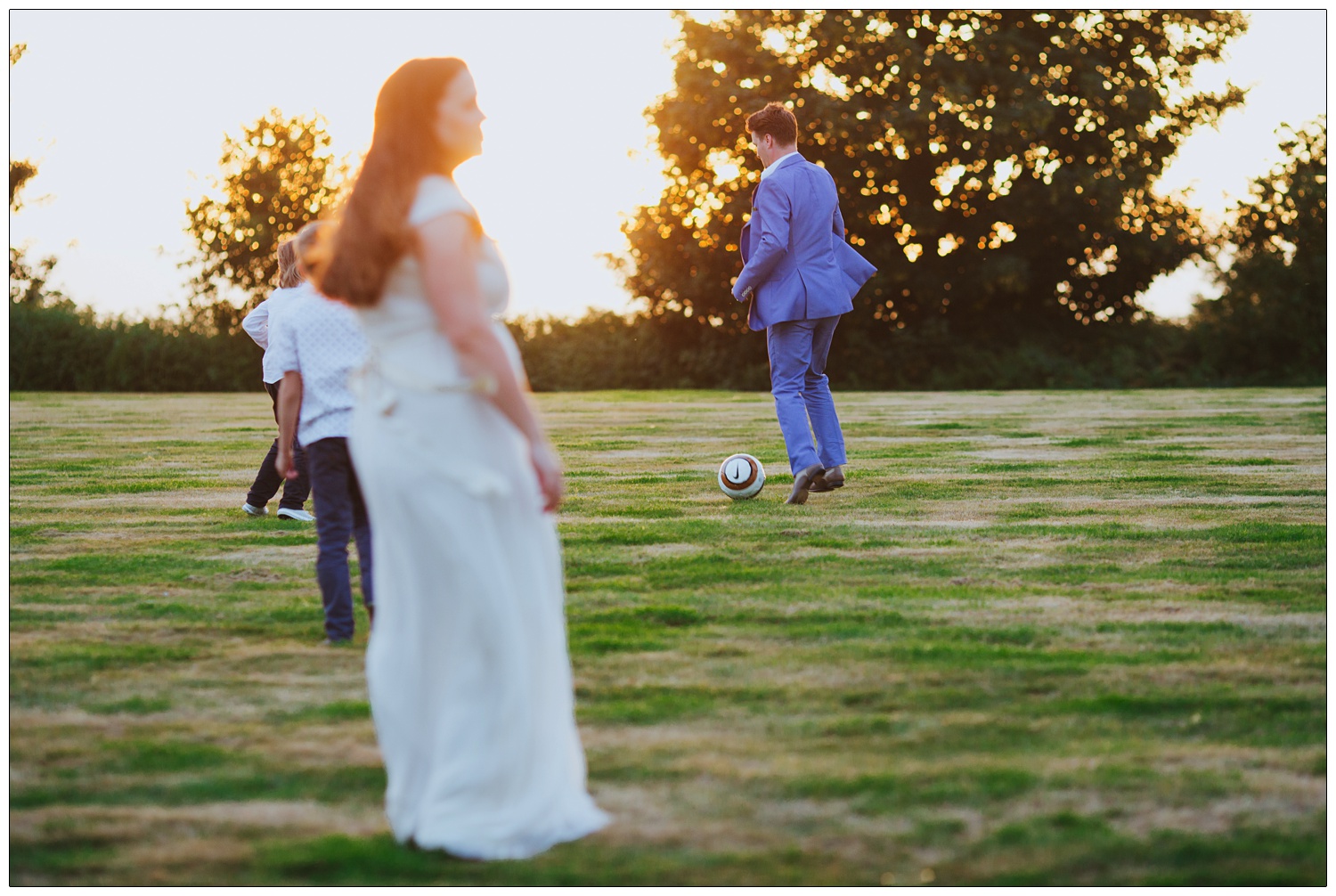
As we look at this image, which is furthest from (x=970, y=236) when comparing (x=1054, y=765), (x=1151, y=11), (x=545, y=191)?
(x=1054, y=765)

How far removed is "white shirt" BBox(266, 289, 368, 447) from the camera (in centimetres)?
516

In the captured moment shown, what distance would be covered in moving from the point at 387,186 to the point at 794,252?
5.70 meters

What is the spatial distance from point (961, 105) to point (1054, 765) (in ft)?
92.4

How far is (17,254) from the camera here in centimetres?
3775

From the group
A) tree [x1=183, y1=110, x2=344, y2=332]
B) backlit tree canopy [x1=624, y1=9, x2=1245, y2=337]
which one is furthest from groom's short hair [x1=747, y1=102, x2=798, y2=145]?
tree [x1=183, y1=110, x2=344, y2=332]

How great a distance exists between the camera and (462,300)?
3002mm

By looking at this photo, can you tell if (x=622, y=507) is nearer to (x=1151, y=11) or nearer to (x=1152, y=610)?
(x=1152, y=610)

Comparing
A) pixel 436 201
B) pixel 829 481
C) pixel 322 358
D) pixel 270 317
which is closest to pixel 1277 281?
pixel 829 481

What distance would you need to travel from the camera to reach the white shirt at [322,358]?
5.16 m

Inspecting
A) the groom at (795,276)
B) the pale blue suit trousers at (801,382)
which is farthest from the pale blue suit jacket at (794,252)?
the pale blue suit trousers at (801,382)

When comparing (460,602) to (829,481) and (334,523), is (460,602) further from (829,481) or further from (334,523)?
(829,481)

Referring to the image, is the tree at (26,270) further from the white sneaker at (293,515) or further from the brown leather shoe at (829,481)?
the brown leather shoe at (829,481)

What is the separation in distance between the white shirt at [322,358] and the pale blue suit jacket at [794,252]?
3.55 meters

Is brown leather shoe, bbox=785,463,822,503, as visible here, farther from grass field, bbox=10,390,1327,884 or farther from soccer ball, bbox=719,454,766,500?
soccer ball, bbox=719,454,766,500
